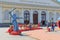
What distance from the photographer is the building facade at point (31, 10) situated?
39812mm

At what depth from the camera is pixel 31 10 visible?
43.1 metres

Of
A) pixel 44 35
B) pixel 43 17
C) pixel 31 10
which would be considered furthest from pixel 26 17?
pixel 44 35

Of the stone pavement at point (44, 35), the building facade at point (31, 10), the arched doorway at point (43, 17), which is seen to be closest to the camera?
the stone pavement at point (44, 35)

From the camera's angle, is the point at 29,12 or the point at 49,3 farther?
the point at 49,3

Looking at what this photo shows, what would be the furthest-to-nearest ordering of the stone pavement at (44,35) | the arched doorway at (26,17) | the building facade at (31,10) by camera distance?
the arched doorway at (26,17) < the building facade at (31,10) < the stone pavement at (44,35)

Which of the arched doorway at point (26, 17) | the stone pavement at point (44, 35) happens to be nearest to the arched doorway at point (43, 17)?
the arched doorway at point (26, 17)

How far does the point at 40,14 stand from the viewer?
4447 centimetres

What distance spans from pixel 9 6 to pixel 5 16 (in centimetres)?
210

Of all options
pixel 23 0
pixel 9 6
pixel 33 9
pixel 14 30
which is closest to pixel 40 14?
pixel 33 9

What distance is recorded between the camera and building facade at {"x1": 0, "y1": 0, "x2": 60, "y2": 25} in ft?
131

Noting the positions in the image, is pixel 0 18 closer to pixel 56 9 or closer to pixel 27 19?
pixel 27 19

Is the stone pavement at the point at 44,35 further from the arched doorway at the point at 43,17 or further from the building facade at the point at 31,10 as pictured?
the arched doorway at the point at 43,17

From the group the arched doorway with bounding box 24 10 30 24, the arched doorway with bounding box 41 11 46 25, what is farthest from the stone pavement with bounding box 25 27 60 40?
the arched doorway with bounding box 41 11 46 25

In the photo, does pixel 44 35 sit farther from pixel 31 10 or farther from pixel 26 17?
pixel 31 10
